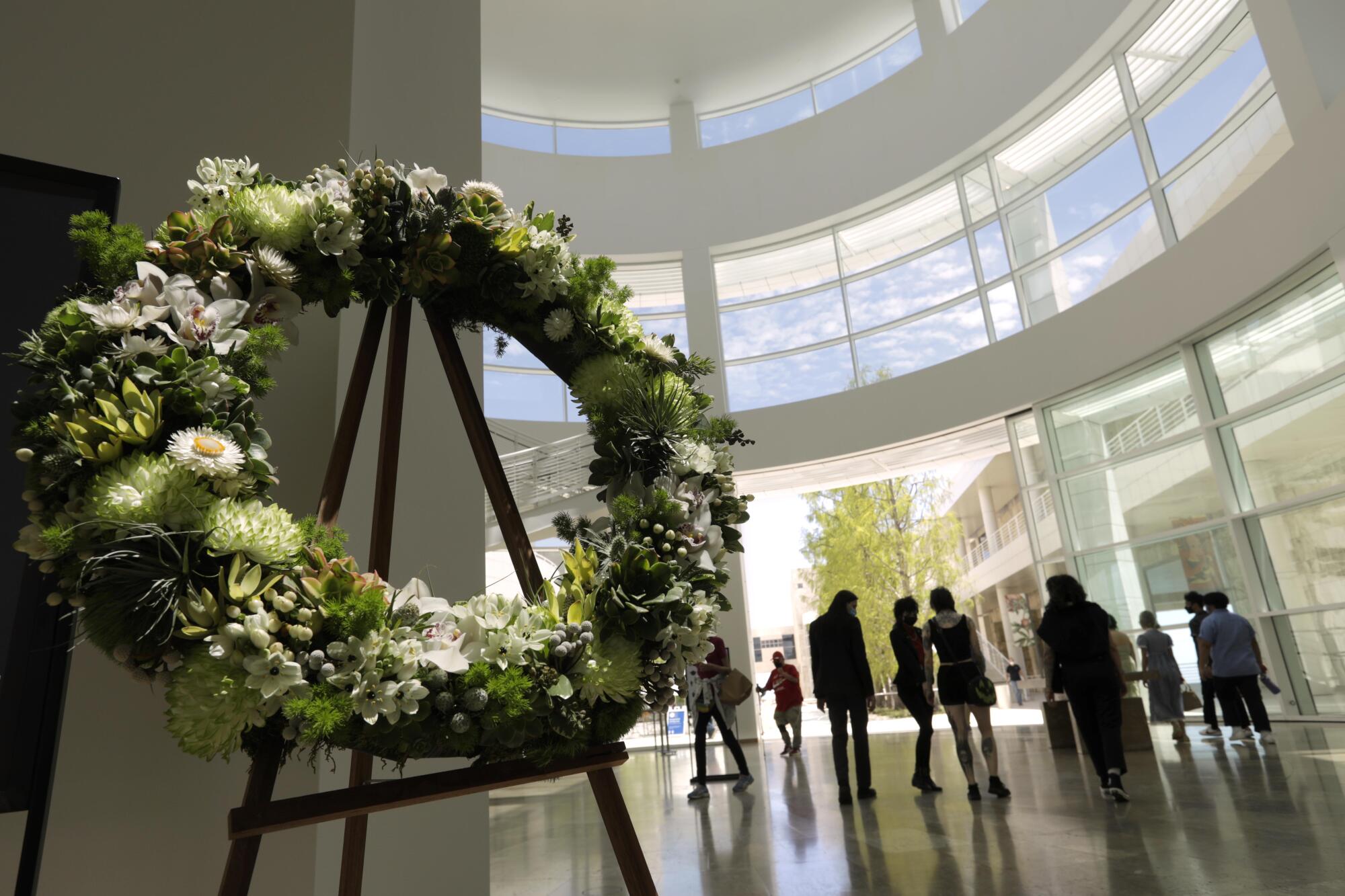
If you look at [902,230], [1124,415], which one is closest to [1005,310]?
[902,230]

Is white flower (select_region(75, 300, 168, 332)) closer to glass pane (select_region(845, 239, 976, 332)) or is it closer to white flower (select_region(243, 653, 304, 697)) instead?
white flower (select_region(243, 653, 304, 697))

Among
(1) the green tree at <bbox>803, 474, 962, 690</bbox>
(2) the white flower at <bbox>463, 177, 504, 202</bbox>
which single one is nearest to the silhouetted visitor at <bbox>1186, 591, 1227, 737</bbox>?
(2) the white flower at <bbox>463, 177, 504, 202</bbox>

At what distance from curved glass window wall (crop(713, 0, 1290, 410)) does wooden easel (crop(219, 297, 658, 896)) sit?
1019 cm

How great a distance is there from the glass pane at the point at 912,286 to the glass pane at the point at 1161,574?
4.88 metres

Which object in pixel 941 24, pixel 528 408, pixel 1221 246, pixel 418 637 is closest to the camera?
pixel 418 637

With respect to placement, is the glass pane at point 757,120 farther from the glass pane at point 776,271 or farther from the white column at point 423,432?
the white column at point 423,432

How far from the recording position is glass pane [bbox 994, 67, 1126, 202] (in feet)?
36.4

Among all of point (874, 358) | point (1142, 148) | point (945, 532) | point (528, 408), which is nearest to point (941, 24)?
point (1142, 148)

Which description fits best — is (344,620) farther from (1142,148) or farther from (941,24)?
(941,24)

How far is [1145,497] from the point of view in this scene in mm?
10102

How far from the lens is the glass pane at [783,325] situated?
14445 millimetres

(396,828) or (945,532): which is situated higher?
(945,532)

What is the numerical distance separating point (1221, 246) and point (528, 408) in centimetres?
1033

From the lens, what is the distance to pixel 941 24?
13.3m
